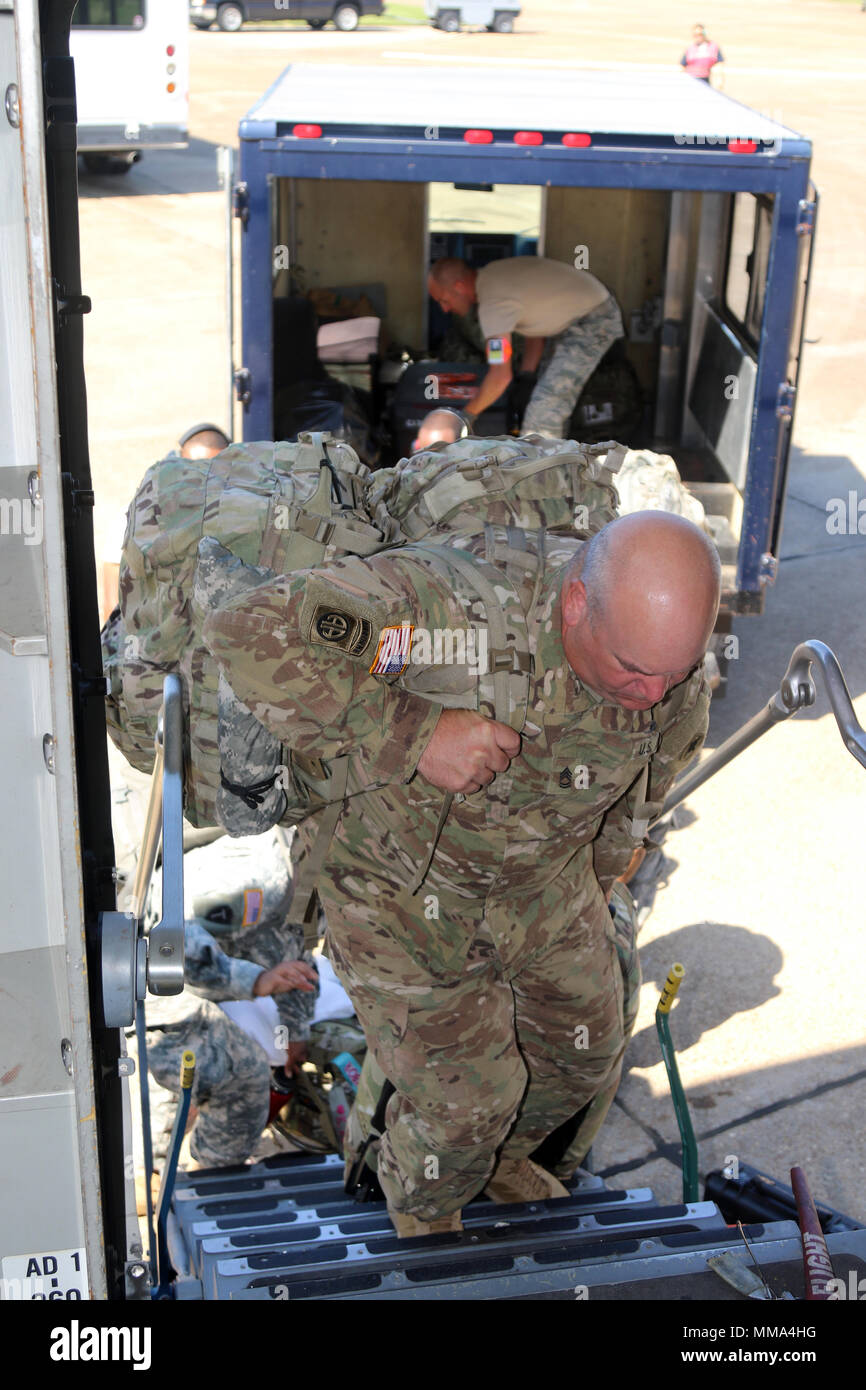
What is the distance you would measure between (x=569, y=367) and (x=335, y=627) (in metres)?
4.89

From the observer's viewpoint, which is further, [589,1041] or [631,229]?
[631,229]

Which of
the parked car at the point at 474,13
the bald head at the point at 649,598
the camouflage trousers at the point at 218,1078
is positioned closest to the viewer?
the bald head at the point at 649,598

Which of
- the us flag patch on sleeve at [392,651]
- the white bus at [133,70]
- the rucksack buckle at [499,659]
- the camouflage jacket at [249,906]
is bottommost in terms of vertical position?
the camouflage jacket at [249,906]

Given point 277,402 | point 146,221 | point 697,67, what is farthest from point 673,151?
point 697,67

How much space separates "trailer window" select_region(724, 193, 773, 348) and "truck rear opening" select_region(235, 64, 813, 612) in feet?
0.07

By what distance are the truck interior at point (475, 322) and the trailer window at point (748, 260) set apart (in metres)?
0.02

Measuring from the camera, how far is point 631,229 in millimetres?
8258

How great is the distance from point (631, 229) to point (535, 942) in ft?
19.9

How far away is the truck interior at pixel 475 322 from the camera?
7348 millimetres

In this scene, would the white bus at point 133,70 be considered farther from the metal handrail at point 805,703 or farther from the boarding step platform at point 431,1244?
the boarding step platform at point 431,1244

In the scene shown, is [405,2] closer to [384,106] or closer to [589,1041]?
[384,106]

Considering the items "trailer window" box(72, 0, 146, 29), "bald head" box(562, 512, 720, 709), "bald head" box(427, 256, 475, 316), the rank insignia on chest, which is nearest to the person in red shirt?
"trailer window" box(72, 0, 146, 29)

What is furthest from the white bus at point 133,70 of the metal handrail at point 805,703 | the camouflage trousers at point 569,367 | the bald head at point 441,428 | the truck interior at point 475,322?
the metal handrail at point 805,703

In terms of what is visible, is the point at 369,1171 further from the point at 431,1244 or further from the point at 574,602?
the point at 574,602
